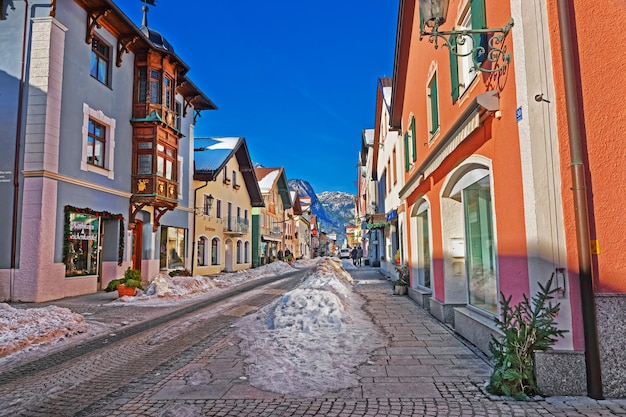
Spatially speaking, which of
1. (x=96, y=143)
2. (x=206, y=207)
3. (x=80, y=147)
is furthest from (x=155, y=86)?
(x=206, y=207)

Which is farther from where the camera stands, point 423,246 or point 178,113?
point 178,113

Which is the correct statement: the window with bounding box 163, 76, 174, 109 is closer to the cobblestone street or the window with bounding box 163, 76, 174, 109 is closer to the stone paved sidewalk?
the cobblestone street

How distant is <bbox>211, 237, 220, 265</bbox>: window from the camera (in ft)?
89.0

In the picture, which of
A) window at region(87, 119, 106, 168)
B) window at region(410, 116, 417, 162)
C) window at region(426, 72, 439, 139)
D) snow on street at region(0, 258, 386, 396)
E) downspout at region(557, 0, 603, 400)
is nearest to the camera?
downspout at region(557, 0, 603, 400)

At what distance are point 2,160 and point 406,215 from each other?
1287 cm

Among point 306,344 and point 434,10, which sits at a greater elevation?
point 434,10

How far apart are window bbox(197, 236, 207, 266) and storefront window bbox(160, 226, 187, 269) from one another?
6.72ft

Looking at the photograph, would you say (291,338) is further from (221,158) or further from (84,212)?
(221,158)

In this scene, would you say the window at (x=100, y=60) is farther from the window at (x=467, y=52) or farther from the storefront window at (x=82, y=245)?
the window at (x=467, y=52)

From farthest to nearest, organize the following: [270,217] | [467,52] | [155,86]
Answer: [270,217]
[155,86]
[467,52]

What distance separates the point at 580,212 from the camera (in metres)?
4.14

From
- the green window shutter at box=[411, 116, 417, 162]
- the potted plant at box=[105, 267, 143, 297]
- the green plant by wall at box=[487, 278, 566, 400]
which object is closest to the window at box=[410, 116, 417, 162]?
the green window shutter at box=[411, 116, 417, 162]

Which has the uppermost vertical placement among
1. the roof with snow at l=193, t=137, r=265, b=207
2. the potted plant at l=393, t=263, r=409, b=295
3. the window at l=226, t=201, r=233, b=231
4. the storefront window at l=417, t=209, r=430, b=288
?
the roof with snow at l=193, t=137, r=265, b=207

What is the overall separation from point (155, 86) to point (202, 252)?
1074 centimetres
